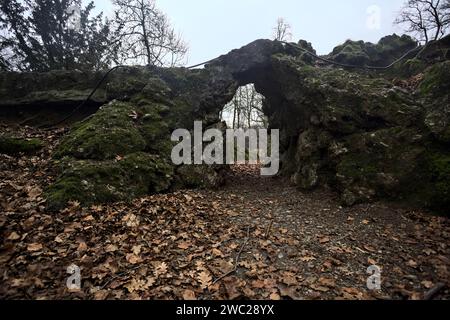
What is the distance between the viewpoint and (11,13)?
45.4 feet

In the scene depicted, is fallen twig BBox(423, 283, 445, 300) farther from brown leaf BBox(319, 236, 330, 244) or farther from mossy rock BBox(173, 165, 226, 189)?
mossy rock BBox(173, 165, 226, 189)

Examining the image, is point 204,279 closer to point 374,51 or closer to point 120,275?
point 120,275

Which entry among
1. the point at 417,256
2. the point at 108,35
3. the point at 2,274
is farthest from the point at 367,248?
the point at 108,35

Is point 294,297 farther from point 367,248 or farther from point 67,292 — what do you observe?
point 67,292

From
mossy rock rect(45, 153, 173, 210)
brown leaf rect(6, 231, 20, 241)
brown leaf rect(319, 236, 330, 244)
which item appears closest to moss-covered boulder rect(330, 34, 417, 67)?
brown leaf rect(319, 236, 330, 244)

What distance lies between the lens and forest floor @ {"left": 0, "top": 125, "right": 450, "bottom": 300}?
345 centimetres

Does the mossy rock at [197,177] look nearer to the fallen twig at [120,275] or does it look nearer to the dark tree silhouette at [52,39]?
the fallen twig at [120,275]

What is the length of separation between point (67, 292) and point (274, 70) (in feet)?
32.6

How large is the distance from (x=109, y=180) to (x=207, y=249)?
3264 mm

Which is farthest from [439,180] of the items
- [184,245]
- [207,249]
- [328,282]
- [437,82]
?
[184,245]

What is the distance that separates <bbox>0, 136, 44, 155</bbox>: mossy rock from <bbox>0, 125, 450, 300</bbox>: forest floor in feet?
3.04

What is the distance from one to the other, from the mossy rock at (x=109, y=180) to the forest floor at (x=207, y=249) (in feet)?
0.97

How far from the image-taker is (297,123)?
9914 mm

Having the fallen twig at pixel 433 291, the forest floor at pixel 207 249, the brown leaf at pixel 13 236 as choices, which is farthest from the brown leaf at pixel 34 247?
the fallen twig at pixel 433 291
